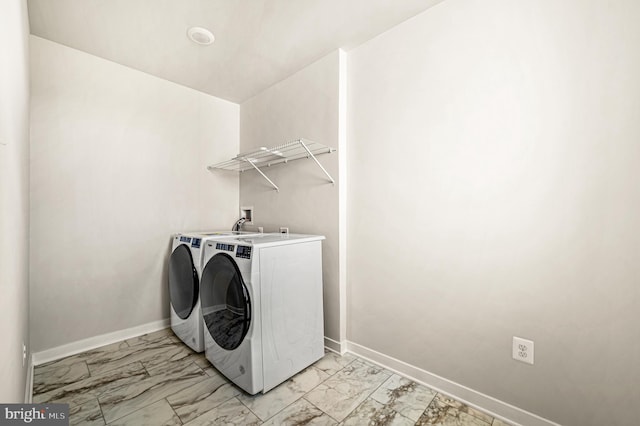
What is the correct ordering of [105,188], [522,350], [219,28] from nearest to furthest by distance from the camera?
[522,350], [219,28], [105,188]

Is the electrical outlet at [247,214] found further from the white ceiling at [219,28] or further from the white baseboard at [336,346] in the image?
the white baseboard at [336,346]

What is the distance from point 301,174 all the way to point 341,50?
1.06 metres

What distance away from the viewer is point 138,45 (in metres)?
2.12

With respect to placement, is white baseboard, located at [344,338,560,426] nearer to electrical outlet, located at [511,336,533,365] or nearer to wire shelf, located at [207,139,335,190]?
electrical outlet, located at [511,336,533,365]

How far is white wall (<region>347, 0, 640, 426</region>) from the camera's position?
1.19 meters

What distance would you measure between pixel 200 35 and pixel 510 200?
7.77 ft

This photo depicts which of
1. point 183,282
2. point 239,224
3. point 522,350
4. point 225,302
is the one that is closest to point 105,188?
point 183,282

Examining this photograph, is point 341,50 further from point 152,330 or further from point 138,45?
point 152,330

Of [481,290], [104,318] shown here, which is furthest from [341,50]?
[104,318]

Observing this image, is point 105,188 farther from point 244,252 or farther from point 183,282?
point 244,252

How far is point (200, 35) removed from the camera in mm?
2004

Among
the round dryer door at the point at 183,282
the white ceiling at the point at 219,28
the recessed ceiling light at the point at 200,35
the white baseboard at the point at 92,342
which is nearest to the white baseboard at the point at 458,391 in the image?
the round dryer door at the point at 183,282

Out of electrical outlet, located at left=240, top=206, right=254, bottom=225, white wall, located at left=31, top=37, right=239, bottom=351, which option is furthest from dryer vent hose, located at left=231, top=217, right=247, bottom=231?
white wall, located at left=31, top=37, right=239, bottom=351

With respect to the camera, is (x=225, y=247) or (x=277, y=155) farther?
(x=277, y=155)
